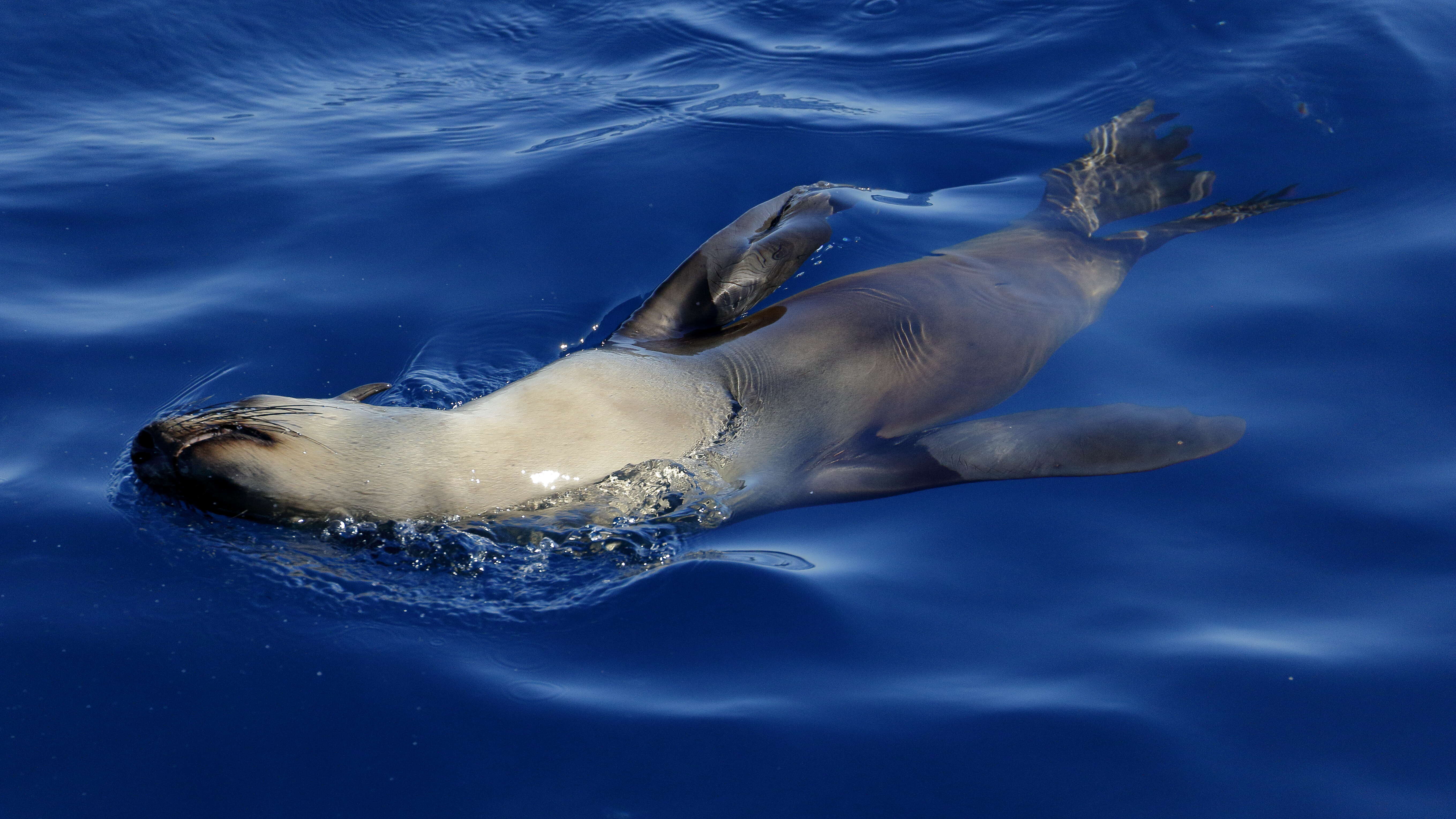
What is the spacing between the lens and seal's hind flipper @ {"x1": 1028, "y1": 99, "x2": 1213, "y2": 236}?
571 cm

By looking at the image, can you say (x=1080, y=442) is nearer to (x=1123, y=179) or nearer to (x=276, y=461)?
(x=1123, y=179)

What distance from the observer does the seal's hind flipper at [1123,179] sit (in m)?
5.71

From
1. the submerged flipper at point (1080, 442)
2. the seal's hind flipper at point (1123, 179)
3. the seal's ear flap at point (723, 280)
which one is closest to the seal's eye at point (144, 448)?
the seal's ear flap at point (723, 280)

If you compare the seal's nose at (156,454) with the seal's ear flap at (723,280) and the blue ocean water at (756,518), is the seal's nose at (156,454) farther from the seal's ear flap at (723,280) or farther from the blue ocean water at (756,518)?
the seal's ear flap at (723,280)

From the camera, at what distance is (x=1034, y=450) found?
13.6 feet

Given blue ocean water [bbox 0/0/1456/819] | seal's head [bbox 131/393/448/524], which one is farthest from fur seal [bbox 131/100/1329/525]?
Answer: blue ocean water [bbox 0/0/1456/819]

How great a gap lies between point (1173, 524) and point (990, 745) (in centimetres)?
126

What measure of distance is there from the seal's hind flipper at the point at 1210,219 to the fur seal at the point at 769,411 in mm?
15

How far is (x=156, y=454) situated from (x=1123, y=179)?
15.4 feet

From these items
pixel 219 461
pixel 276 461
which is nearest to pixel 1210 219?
pixel 276 461

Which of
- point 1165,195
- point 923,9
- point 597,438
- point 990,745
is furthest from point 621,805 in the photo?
point 923,9

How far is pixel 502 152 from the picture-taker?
6.93m

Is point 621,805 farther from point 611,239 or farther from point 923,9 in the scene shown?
point 923,9

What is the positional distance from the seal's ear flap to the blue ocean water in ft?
0.97
